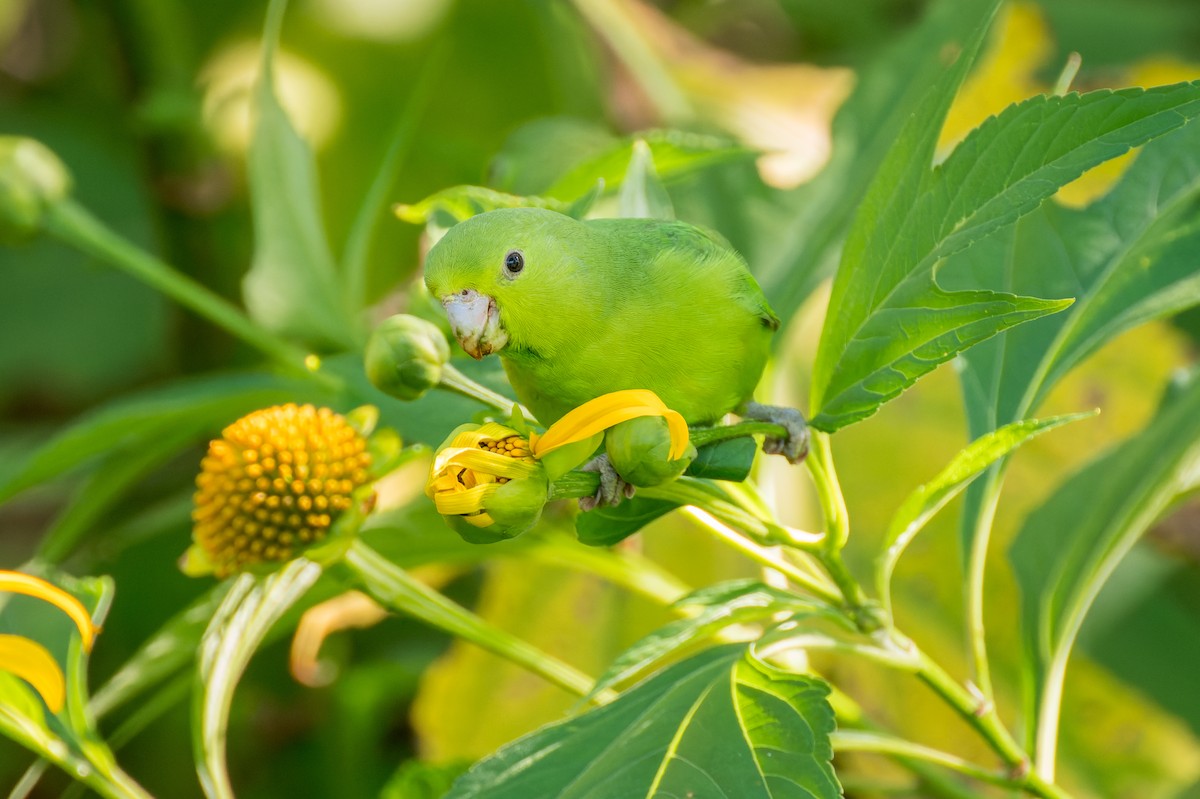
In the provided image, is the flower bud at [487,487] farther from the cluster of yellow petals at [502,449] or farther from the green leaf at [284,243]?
the green leaf at [284,243]

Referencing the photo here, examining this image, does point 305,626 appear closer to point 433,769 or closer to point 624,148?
point 433,769

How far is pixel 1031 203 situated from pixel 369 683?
36.9 inches

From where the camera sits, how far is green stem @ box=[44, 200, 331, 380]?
96 centimetres

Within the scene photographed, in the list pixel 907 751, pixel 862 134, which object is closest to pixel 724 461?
pixel 907 751

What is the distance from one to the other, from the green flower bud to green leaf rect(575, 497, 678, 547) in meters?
0.66

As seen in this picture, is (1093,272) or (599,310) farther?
(1093,272)

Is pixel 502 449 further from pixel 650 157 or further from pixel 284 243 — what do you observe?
pixel 284 243

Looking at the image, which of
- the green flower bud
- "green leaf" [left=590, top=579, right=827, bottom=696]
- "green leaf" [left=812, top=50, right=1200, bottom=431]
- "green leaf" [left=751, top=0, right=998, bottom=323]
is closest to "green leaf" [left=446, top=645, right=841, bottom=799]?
"green leaf" [left=590, top=579, right=827, bottom=696]

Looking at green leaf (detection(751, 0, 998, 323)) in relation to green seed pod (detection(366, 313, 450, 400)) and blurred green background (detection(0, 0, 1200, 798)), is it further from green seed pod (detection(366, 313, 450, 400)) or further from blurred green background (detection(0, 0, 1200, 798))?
green seed pod (detection(366, 313, 450, 400))

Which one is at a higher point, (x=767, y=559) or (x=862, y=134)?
(x=862, y=134)

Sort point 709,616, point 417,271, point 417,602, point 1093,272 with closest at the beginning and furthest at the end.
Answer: point 709,616 < point 417,602 < point 1093,272 < point 417,271

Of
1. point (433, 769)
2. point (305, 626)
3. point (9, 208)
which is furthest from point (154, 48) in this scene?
point (433, 769)

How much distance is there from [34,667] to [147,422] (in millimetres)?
324

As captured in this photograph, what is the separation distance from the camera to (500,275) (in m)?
0.58
